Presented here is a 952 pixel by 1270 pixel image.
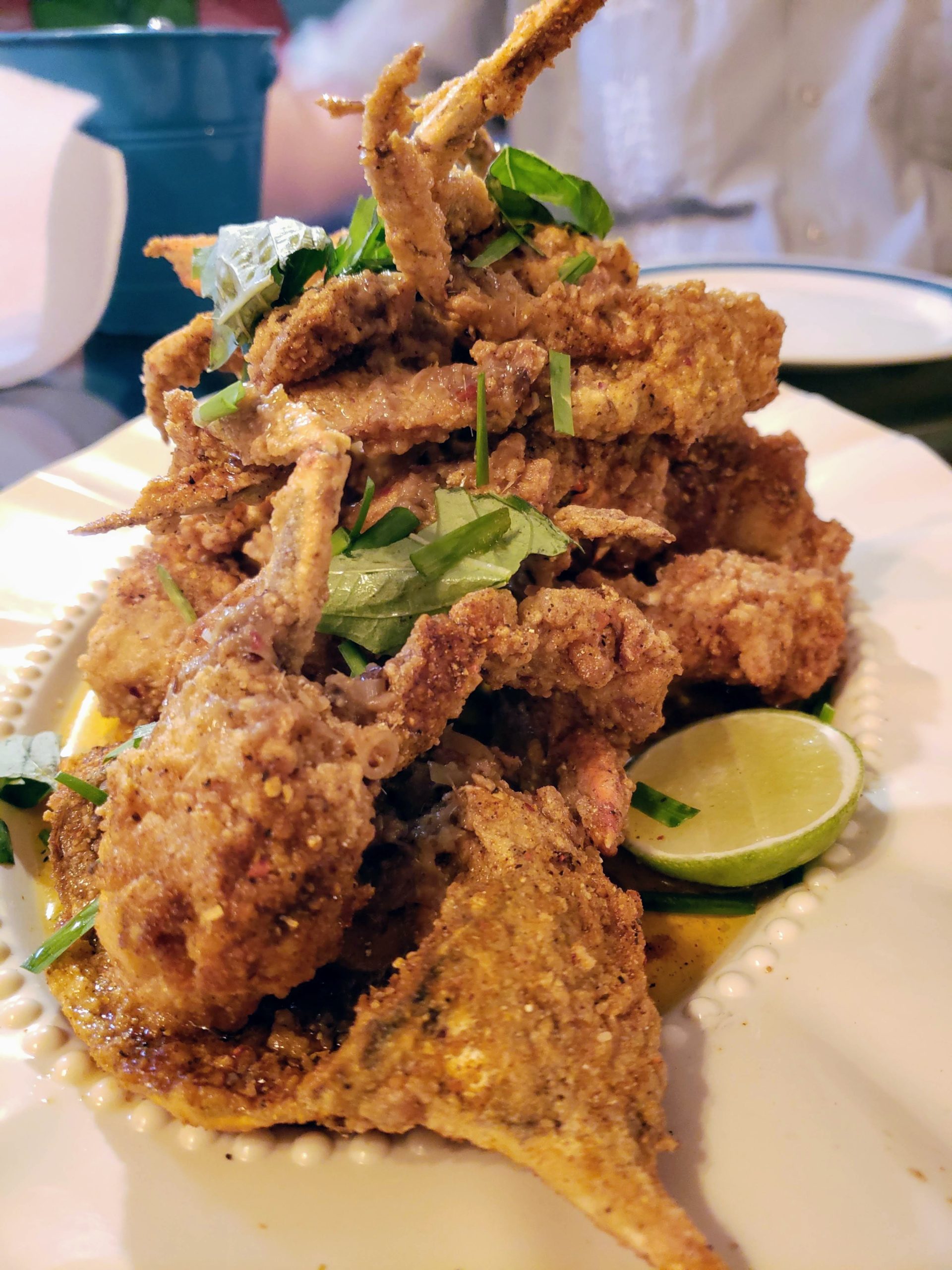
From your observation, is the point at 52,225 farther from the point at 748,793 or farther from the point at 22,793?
the point at 748,793

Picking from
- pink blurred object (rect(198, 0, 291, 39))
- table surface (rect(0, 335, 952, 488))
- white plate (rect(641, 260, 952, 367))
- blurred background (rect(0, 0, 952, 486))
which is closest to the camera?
table surface (rect(0, 335, 952, 488))

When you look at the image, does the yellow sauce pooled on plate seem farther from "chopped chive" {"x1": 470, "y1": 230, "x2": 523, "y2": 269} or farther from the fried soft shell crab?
"chopped chive" {"x1": 470, "y1": 230, "x2": 523, "y2": 269}

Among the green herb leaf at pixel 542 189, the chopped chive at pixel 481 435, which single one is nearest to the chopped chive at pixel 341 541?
the chopped chive at pixel 481 435

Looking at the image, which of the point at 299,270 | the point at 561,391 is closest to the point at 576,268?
the point at 561,391

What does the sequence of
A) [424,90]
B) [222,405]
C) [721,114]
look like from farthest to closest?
[424,90] → [721,114] → [222,405]

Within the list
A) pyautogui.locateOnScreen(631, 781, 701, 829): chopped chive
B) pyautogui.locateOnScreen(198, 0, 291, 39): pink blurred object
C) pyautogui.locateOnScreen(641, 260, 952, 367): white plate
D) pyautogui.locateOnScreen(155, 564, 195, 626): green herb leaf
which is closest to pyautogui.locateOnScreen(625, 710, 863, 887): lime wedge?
pyautogui.locateOnScreen(631, 781, 701, 829): chopped chive

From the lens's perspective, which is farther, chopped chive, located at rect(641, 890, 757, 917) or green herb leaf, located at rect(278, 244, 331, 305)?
green herb leaf, located at rect(278, 244, 331, 305)
